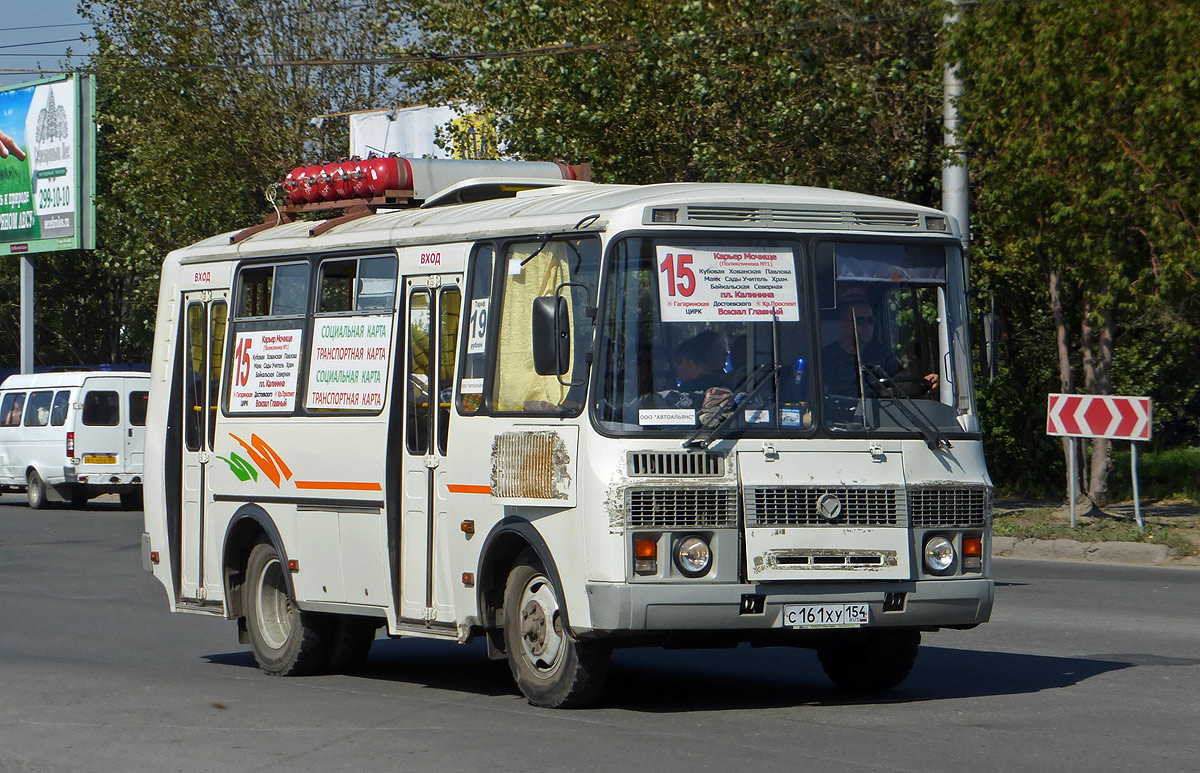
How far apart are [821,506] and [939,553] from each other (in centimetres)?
69

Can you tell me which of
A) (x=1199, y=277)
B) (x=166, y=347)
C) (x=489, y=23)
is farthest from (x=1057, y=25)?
(x=166, y=347)

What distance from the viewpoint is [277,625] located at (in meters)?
11.0

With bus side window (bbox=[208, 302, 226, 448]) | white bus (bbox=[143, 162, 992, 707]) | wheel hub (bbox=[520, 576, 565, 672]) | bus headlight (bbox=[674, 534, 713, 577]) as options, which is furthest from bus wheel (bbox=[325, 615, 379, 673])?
bus headlight (bbox=[674, 534, 713, 577])

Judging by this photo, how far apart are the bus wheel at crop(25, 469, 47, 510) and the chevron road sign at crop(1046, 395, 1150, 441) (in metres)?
18.7

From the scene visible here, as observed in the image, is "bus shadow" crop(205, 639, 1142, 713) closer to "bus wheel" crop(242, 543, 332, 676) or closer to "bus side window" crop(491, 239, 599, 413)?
"bus wheel" crop(242, 543, 332, 676)

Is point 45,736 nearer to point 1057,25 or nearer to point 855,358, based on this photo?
point 855,358

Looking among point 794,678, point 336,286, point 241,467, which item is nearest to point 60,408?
point 241,467

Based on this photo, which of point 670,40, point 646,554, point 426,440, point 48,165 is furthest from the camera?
point 48,165

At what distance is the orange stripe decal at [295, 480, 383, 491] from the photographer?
9.94 meters

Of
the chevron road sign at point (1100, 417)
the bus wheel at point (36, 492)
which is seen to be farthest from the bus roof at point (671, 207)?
the bus wheel at point (36, 492)

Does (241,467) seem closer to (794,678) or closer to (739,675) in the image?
(739,675)

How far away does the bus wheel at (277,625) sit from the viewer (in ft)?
35.1

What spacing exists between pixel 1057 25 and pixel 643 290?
1258 cm

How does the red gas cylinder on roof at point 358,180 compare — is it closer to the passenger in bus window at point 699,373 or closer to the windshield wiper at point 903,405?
the passenger in bus window at point 699,373
